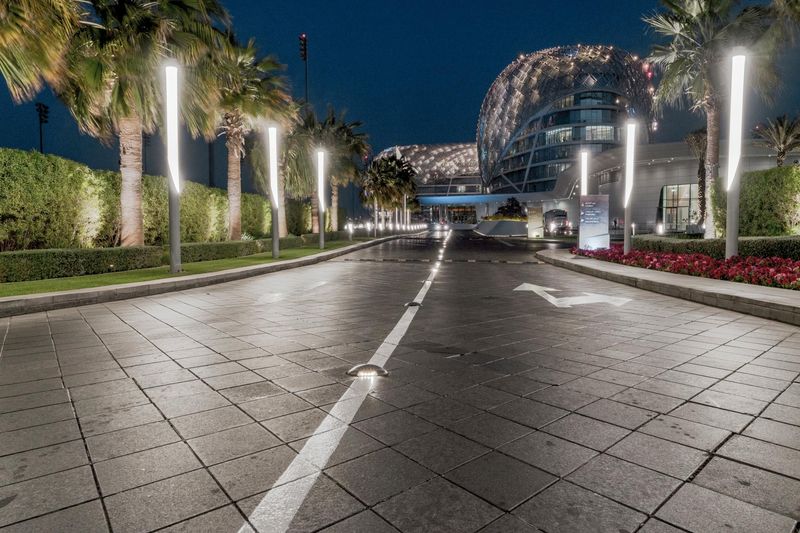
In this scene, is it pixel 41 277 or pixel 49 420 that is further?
pixel 41 277

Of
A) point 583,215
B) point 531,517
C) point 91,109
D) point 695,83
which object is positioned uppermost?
point 695,83

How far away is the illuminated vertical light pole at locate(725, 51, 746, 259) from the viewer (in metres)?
13.4

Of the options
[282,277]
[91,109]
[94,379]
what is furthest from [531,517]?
[91,109]

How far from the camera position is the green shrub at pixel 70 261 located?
12.2 meters

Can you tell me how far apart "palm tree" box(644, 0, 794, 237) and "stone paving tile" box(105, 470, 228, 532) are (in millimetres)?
21318

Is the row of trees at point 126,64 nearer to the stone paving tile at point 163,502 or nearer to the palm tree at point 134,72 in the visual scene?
the palm tree at point 134,72

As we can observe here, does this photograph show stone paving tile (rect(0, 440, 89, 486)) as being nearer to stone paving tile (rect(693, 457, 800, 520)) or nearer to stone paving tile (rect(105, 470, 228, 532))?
stone paving tile (rect(105, 470, 228, 532))

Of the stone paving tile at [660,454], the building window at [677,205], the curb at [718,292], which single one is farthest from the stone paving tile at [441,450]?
the building window at [677,205]

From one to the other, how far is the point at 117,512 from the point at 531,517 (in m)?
2.12

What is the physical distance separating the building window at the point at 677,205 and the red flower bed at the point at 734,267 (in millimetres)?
36641

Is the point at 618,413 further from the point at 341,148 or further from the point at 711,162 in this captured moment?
the point at 341,148

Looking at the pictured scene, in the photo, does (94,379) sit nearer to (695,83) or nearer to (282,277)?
(282,277)

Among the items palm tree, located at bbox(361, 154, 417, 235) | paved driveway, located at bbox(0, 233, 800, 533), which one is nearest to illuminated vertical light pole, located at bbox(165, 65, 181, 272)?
paved driveway, located at bbox(0, 233, 800, 533)

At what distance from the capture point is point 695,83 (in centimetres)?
1948
